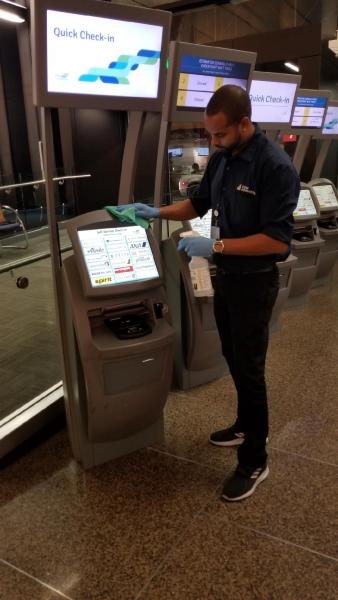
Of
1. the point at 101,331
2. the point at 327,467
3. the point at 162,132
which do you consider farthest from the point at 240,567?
the point at 162,132

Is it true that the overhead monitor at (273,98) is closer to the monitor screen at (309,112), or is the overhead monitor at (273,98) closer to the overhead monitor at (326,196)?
the monitor screen at (309,112)

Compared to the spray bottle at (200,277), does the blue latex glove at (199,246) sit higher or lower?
higher

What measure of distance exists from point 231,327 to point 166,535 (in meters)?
0.90

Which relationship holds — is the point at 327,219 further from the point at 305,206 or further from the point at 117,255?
the point at 117,255

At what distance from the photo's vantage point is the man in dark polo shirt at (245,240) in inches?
72.8

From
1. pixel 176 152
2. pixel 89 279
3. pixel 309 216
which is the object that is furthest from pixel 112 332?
pixel 176 152

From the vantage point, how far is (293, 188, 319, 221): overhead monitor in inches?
174

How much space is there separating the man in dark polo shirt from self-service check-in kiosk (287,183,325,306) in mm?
2356

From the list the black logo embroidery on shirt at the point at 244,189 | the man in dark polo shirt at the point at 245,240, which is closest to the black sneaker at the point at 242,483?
the man in dark polo shirt at the point at 245,240

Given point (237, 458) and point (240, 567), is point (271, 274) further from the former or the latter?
point (240, 567)

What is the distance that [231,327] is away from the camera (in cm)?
211

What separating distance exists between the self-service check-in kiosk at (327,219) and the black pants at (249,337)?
3031 mm

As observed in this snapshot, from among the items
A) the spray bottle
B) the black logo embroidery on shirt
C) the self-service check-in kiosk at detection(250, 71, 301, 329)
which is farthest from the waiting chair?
the black logo embroidery on shirt

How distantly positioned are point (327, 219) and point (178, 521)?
381 cm
